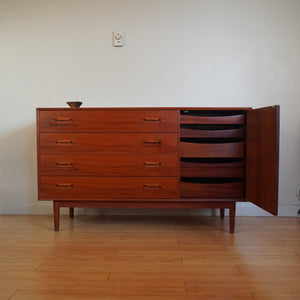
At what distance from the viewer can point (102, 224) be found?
8.03 feet

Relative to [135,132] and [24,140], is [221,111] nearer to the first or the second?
[135,132]

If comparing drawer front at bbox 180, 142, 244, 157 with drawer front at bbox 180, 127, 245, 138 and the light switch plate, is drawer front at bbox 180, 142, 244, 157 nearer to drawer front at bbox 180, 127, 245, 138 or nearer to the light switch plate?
drawer front at bbox 180, 127, 245, 138

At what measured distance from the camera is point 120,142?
7.16 feet

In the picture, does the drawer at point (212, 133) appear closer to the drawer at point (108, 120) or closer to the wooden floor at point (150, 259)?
the drawer at point (108, 120)

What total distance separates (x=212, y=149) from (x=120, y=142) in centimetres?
61

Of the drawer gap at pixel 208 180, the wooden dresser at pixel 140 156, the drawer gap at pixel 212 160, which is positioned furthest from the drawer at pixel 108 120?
the drawer gap at pixel 208 180

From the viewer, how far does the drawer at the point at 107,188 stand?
220cm

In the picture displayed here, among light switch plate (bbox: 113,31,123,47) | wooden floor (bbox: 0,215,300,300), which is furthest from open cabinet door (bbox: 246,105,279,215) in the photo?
light switch plate (bbox: 113,31,123,47)

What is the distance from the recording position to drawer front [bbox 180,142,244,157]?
2.20 meters

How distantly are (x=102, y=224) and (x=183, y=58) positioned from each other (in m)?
1.43

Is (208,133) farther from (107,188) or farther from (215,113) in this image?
(107,188)

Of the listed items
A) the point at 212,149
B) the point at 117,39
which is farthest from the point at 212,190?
the point at 117,39

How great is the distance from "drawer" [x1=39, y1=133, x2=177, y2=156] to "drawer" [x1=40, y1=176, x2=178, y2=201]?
0.19 m

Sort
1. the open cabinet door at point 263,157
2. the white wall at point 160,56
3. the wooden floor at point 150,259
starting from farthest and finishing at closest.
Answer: the white wall at point 160,56, the open cabinet door at point 263,157, the wooden floor at point 150,259
